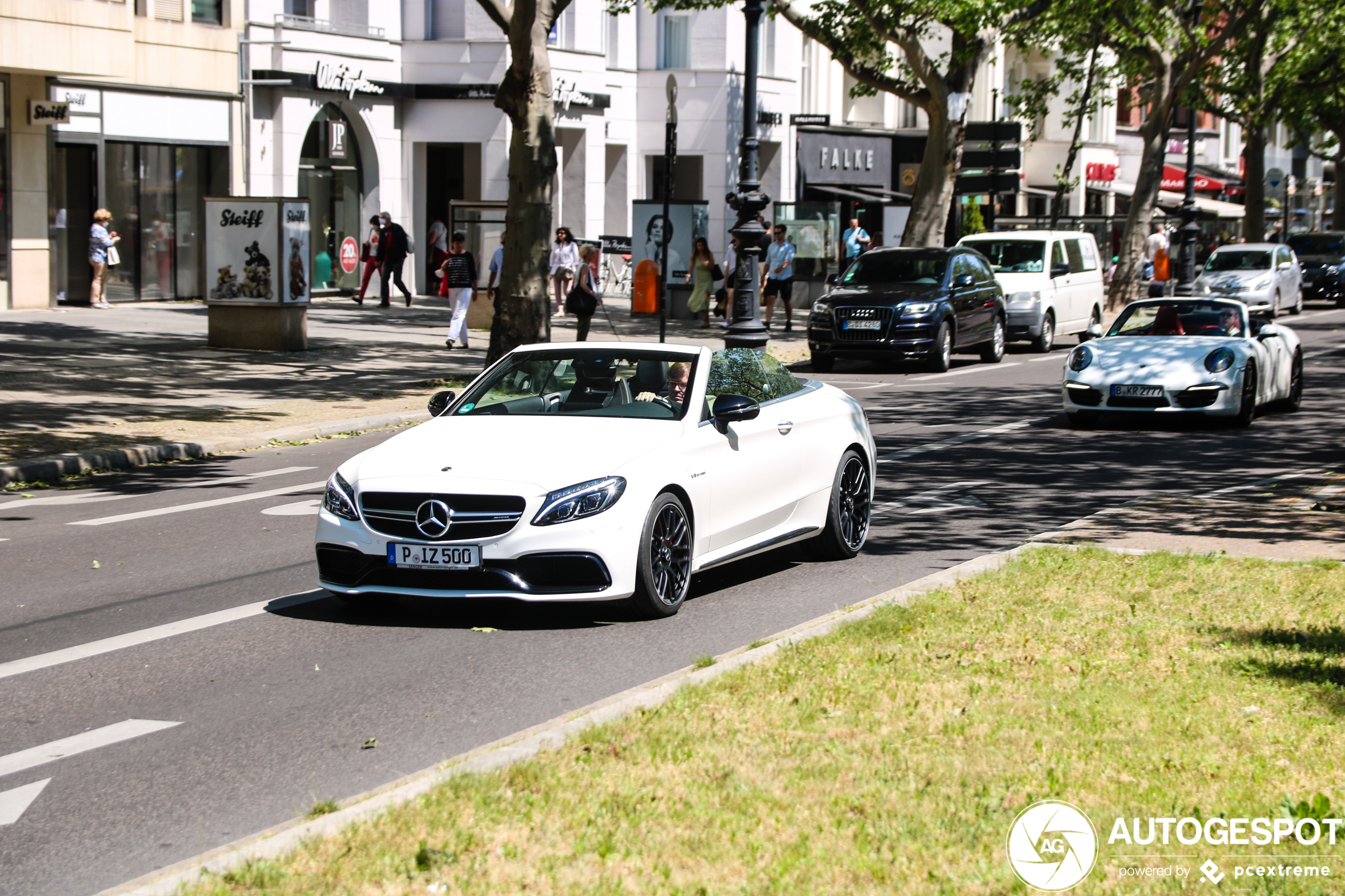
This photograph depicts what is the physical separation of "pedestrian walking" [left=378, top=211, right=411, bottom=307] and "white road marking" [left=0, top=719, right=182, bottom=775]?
26964mm

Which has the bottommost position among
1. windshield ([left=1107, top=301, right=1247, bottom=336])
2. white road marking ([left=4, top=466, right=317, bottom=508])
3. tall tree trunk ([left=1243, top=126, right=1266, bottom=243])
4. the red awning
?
white road marking ([left=4, top=466, right=317, bottom=508])

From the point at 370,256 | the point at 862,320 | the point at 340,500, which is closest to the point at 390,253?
the point at 370,256

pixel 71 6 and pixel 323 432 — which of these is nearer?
pixel 323 432

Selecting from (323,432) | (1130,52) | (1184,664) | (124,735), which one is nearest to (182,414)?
(323,432)

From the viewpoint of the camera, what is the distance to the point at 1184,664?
694 cm

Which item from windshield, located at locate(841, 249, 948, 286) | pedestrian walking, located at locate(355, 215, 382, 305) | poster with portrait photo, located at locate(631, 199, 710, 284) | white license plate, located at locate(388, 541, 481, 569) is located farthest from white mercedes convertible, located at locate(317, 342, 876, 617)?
pedestrian walking, located at locate(355, 215, 382, 305)

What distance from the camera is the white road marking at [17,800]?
5.32 meters

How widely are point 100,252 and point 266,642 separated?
23.6 m

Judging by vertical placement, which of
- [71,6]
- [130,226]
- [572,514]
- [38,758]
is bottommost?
[38,758]

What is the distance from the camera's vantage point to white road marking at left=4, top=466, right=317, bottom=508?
12500 mm

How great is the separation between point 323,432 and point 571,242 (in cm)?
1733

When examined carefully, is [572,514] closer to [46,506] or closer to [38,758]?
[38,758]

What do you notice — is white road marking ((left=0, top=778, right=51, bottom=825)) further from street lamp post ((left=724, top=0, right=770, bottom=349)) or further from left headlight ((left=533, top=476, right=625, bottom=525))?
street lamp post ((left=724, top=0, right=770, bottom=349))

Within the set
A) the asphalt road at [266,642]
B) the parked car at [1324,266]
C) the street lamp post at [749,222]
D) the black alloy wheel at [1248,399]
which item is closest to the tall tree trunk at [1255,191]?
the parked car at [1324,266]
